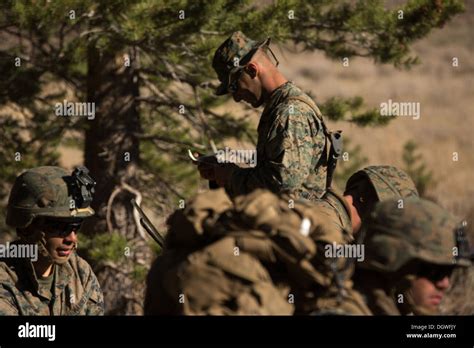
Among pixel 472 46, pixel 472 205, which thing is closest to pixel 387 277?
pixel 472 205

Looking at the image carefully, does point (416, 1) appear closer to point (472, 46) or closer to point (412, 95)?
point (412, 95)

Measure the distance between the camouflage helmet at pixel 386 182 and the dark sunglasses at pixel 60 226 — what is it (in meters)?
1.75

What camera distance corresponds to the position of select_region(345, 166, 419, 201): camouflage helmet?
27.7 ft

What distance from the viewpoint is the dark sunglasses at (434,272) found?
5879mm

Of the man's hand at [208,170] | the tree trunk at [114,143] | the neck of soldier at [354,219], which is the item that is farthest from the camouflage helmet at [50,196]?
the tree trunk at [114,143]

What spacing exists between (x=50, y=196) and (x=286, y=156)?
4.55 ft

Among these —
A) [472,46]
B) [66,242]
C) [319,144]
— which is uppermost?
[472,46]

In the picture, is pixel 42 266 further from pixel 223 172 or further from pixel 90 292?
pixel 223 172

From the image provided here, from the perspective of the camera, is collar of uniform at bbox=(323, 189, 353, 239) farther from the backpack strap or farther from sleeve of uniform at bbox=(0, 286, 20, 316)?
sleeve of uniform at bbox=(0, 286, 20, 316)

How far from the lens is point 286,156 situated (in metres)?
8.21

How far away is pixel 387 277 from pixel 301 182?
96.6 inches

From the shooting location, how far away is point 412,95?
35438 mm

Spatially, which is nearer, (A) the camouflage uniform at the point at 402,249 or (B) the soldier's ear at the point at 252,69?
(A) the camouflage uniform at the point at 402,249

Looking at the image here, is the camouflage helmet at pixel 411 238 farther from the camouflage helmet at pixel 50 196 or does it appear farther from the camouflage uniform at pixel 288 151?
the camouflage helmet at pixel 50 196
